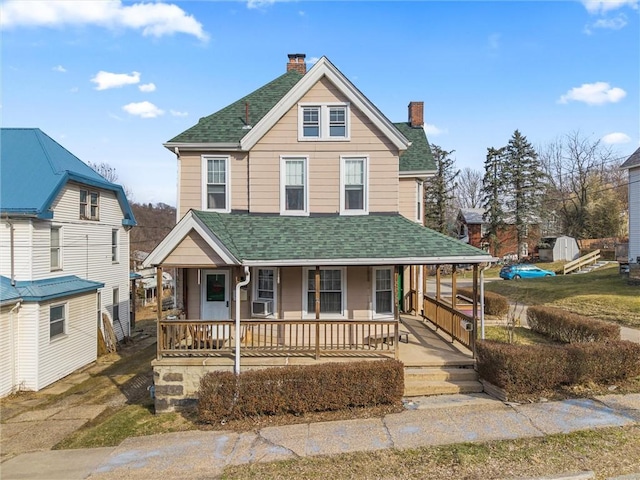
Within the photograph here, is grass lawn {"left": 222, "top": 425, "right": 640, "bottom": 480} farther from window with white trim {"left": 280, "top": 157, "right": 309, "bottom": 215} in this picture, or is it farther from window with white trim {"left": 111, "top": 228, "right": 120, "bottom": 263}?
window with white trim {"left": 111, "top": 228, "right": 120, "bottom": 263}

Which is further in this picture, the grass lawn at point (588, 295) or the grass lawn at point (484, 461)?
the grass lawn at point (588, 295)

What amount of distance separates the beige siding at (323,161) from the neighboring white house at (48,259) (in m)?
8.65

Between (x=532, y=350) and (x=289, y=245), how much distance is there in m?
6.39

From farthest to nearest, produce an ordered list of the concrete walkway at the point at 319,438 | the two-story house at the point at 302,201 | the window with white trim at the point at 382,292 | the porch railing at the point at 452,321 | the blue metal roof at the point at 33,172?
the blue metal roof at the point at 33,172 → the window with white trim at the point at 382,292 → the two-story house at the point at 302,201 → the porch railing at the point at 452,321 → the concrete walkway at the point at 319,438

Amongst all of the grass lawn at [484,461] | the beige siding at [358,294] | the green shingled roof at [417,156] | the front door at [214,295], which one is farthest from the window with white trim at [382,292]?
the grass lawn at [484,461]

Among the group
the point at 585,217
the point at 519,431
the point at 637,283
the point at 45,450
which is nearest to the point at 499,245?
the point at 585,217

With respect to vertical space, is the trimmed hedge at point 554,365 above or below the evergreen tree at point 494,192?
below

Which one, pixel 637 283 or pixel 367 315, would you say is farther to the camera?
pixel 637 283

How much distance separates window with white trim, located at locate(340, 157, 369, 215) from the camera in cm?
1274

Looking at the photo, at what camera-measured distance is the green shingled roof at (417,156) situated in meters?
14.4

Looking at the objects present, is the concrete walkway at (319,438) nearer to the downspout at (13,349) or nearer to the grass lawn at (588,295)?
the downspout at (13,349)

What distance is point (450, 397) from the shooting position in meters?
8.95

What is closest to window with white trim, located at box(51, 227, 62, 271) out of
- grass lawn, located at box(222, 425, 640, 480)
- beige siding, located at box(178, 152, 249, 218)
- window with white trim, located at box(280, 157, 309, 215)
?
beige siding, located at box(178, 152, 249, 218)

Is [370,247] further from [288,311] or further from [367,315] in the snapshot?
[288,311]
